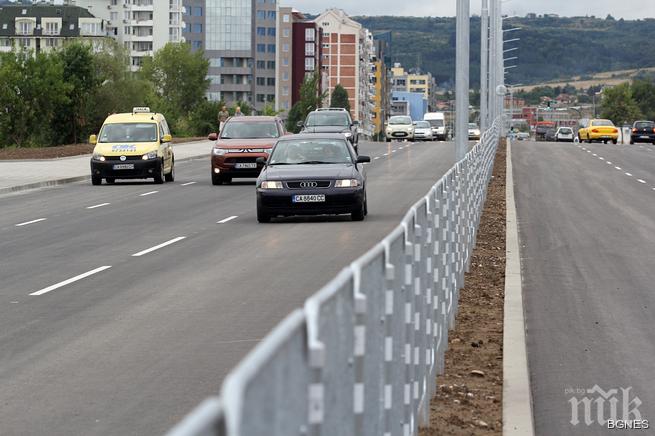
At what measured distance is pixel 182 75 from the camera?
536 feet

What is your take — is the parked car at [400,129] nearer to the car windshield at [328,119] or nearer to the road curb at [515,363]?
the car windshield at [328,119]

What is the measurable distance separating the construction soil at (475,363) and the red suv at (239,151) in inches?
735

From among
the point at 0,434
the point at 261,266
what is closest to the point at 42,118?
the point at 261,266

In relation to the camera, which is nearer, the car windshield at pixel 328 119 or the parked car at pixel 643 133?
the car windshield at pixel 328 119

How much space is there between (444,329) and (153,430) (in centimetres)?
299

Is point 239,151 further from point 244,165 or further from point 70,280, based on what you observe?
point 70,280

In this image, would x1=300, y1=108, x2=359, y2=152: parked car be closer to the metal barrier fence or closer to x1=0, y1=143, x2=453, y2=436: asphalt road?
x1=0, y1=143, x2=453, y2=436: asphalt road

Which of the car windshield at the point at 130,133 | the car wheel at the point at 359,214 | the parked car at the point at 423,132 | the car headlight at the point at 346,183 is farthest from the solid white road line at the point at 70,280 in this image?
the parked car at the point at 423,132

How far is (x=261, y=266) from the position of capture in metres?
16.6

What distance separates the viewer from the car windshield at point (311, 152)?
2467cm

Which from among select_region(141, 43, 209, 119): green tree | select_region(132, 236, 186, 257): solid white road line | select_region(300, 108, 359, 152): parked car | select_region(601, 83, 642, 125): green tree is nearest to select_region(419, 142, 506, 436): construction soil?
select_region(132, 236, 186, 257): solid white road line

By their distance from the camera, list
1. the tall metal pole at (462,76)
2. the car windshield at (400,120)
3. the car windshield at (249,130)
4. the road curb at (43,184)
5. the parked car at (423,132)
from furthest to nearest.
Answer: the parked car at (423,132) → the car windshield at (400,120) → the car windshield at (249,130) → the road curb at (43,184) → the tall metal pole at (462,76)

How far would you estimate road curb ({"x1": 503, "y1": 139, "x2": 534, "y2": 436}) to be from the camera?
8086mm

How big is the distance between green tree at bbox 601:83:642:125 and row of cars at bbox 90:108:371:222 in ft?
427
